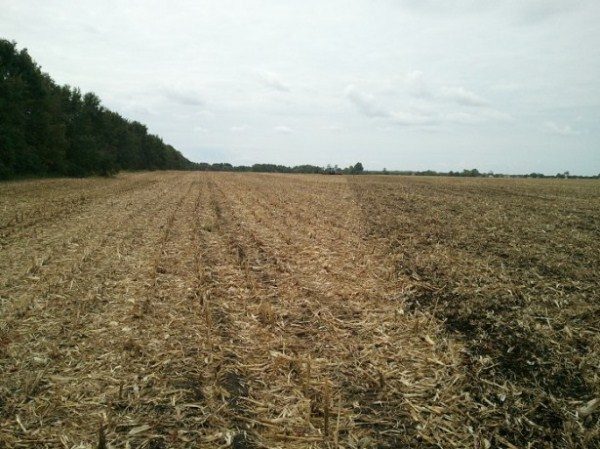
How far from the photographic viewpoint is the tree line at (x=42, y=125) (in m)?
30.3

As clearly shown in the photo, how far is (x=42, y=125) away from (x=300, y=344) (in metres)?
40.3

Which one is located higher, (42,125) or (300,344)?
(42,125)

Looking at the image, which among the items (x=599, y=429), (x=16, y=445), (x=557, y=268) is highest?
(x=557, y=268)

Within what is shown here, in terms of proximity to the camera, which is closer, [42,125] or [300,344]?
[300,344]

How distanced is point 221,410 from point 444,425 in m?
2.40

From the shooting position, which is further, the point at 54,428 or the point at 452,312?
the point at 452,312

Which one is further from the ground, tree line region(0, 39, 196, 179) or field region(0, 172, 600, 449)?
tree line region(0, 39, 196, 179)

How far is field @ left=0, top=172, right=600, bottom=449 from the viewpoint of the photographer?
12.3 ft

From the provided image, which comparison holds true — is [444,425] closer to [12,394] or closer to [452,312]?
[452,312]

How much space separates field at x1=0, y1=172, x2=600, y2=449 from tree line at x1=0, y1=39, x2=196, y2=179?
1027 inches

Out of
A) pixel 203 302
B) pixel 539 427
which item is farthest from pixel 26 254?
pixel 539 427

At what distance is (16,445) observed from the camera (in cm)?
343

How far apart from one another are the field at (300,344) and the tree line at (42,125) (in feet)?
85.6

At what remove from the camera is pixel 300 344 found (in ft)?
17.8
